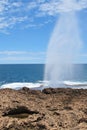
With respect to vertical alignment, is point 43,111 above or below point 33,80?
above

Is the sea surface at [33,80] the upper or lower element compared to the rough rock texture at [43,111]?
lower

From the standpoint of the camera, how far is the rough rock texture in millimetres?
7820

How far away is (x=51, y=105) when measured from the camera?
31.6 feet

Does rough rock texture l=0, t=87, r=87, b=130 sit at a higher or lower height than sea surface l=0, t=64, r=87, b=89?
higher

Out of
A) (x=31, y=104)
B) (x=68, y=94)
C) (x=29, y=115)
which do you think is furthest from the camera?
(x=68, y=94)

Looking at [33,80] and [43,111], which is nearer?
[43,111]

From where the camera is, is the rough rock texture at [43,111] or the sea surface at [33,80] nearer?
the rough rock texture at [43,111]

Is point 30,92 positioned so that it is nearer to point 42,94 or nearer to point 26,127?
point 42,94

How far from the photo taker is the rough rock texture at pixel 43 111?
25.7 ft

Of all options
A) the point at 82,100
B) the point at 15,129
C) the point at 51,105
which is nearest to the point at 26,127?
the point at 15,129

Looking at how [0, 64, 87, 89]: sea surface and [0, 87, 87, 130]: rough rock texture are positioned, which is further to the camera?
[0, 64, 87, 89]: sea surface

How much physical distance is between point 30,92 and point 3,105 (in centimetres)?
256

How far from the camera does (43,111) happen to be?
8.79 meters

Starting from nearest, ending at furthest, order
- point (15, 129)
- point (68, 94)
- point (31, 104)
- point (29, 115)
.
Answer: point (15, 129)
point (29, 115)
point (31, 104)
point (68, 94)
